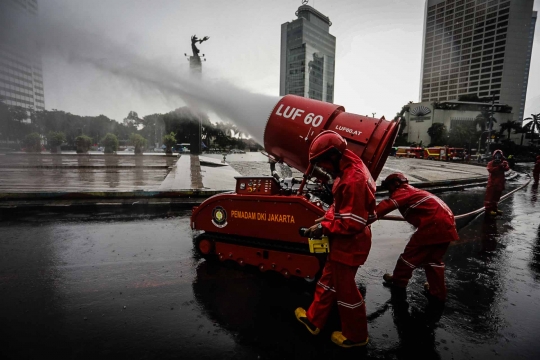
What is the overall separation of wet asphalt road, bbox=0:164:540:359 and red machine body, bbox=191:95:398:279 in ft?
0.95

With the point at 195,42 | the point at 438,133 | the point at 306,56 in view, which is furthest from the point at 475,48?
the point at 195,42

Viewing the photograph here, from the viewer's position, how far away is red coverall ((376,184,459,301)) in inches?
119

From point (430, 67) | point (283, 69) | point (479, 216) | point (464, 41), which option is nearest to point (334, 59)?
point (283, 69)

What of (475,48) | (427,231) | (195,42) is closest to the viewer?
(427,231)

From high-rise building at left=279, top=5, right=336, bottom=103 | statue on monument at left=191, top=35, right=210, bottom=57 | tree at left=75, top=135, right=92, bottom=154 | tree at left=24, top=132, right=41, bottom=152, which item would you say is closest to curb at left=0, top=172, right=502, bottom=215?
statue on monument at left=191, top=35, right=210, bottom=57

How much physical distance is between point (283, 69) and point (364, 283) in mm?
141604

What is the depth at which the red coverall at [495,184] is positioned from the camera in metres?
6.93

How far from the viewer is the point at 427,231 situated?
3072 millimetres

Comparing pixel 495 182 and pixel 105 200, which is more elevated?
pixel 495 182

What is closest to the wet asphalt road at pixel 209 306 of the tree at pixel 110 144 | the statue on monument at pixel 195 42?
the statue on monument at pixel 195 42

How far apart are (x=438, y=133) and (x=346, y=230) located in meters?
78.7

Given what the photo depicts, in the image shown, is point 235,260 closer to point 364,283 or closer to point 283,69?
point 364,283

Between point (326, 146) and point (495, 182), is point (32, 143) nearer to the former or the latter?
point (326, 146)

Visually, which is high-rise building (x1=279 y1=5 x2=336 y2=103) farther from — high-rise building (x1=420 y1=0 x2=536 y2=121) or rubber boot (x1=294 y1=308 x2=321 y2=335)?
rubber boot (x1=294 y1=308 x2=321 y2=335)
